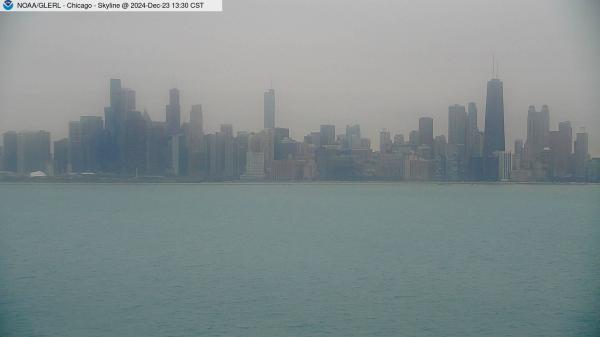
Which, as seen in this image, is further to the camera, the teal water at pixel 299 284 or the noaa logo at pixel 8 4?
the teal water at pixel 299 284

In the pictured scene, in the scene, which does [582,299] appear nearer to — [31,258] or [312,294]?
[312,294]

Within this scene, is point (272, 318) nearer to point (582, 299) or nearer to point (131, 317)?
point (131, 317)

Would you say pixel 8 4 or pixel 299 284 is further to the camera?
pixel 299 284

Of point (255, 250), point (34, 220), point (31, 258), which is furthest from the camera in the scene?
point (34, 220)

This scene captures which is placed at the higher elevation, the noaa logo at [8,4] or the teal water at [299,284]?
the noaa logo at [8,4]

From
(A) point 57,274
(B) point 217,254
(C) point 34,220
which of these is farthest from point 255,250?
(C) point 34,220

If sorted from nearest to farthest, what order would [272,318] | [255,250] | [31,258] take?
[272,318], [31,258], [255,250]

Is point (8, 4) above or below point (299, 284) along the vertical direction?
above

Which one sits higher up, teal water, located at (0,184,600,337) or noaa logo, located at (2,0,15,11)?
noaa logo, located at (2,0,15,11)

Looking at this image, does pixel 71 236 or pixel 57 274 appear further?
pixel 71 236

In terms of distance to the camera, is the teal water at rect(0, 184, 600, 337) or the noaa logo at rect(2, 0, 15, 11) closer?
the noaa logo at rect(2, 0, 15, 11)
